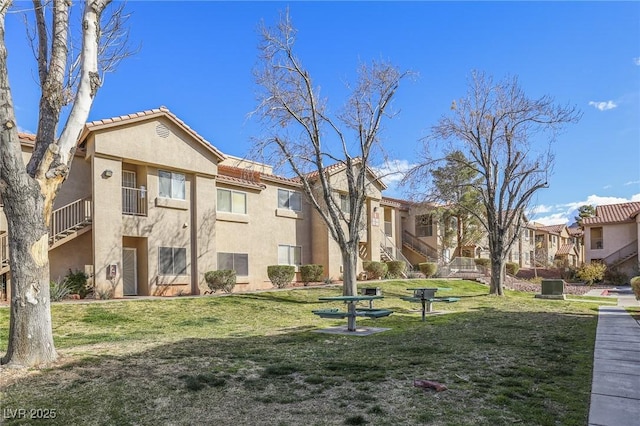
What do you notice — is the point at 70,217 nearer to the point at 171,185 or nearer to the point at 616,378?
the point at 171,185

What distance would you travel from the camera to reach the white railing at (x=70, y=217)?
56.4 ft

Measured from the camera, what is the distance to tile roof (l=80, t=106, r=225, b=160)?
17766mm

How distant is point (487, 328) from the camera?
11.6 meters

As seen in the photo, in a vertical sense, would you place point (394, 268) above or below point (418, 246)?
below

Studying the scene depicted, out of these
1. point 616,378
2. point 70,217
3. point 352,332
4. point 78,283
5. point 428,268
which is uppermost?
point 70,217

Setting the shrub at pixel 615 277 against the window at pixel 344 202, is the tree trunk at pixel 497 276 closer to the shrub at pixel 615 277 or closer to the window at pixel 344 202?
the window at pixel 344 202

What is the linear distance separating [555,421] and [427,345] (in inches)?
174

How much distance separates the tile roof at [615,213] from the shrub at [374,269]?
23.3 meters

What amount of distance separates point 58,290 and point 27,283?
10.4 meters

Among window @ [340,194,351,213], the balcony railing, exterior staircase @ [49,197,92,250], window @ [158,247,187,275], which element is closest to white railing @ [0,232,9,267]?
exterior staircase @ [49,197,92,250]

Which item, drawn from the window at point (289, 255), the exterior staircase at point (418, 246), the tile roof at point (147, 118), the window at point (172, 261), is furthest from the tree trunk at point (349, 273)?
the exterior staircase at point (418, 246)

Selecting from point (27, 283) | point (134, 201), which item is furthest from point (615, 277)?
point (27, 283)

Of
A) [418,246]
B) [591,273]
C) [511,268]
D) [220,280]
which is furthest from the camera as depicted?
[511,268]

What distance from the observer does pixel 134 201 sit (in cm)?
1972
